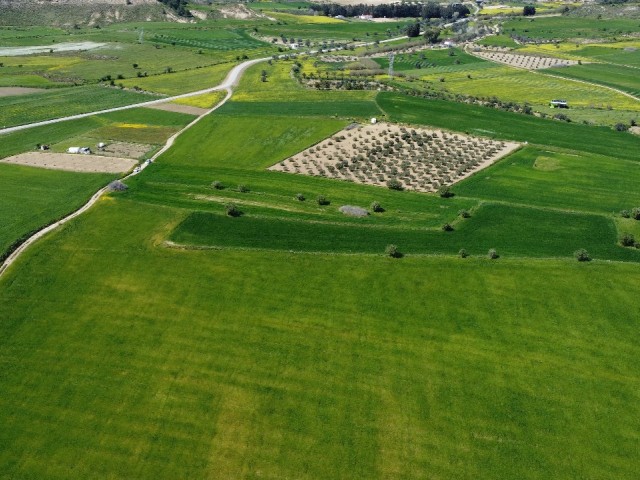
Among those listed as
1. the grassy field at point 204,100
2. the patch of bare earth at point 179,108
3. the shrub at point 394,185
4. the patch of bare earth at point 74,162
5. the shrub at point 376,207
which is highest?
the grassy field at point 204,100

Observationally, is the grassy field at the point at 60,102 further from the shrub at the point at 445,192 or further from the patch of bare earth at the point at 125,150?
the shrub at the point at 445,192

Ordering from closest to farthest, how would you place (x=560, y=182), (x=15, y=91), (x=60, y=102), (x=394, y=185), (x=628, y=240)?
(x=628, y=240)
(x=394, y=185)
(x=560, y=182)
(x=60, y=102)
(x=15, y=91)

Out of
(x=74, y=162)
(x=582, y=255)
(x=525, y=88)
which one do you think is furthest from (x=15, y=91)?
(x=582, y=255)

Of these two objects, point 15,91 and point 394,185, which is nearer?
point 394,185

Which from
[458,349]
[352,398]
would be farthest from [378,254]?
[352,398]

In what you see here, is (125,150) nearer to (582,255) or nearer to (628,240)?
(582,255)

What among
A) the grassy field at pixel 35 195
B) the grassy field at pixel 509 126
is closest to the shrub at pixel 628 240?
the grassy field at pixel 509 126

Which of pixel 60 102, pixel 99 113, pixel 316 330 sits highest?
pixel 60 102
